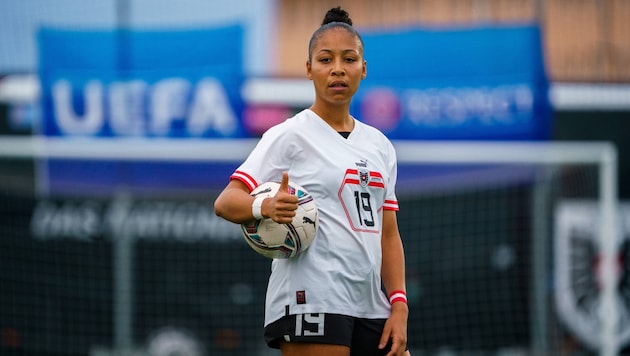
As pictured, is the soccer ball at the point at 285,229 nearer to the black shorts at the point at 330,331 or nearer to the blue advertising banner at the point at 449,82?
the black shorts at the point at 330,331

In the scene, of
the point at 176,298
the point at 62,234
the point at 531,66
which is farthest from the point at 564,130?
the point at 62,234

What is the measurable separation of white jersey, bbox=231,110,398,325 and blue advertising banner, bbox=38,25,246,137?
5285 millimetres

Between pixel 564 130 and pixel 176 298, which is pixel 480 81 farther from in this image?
pixel 176 298

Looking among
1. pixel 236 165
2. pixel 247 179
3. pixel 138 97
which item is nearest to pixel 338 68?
pixel 247 179

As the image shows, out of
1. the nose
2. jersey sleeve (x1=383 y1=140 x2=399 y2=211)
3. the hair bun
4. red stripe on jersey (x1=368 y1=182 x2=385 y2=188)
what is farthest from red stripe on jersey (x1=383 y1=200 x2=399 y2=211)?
the hair bun

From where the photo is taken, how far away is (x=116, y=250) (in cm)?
940

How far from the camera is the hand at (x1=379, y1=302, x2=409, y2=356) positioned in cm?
368

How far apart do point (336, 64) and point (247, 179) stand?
0.53m

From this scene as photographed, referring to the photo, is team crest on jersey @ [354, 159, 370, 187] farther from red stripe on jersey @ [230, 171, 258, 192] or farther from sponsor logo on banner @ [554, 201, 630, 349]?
sponsor logo on banner @ [554, 201, 630, 349]

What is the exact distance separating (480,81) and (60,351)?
459 cm

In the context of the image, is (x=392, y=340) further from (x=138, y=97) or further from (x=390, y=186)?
(x=138, y=97)

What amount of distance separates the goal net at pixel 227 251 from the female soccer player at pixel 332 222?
16.3ft

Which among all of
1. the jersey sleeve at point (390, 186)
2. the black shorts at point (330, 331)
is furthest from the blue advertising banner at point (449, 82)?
the black shorts at point (330, 331)

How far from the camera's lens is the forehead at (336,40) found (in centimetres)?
369
